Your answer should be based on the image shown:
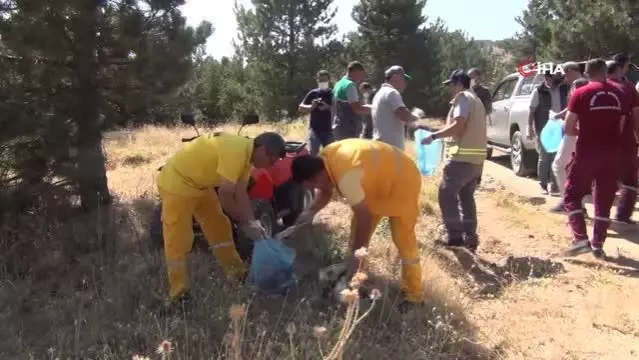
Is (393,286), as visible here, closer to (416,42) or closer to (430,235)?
(430,235)

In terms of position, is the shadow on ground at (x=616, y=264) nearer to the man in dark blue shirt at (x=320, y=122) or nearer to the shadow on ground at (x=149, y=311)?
the shadow on ground at (x=149, y=311)

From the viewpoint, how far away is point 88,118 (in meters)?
5.46

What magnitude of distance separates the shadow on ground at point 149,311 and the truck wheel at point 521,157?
5.78 m

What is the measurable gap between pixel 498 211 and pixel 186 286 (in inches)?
181

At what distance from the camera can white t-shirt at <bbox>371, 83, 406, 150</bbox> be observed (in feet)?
19.4

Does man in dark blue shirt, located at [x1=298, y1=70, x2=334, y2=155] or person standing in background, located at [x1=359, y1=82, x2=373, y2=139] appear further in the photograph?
person standing in background, located at [x1=359, y1=82, x2=373, y2=139]

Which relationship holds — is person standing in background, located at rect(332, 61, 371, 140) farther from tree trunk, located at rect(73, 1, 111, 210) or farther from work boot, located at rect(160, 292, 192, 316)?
work boot, located at rect(160, 292, 192, 316)

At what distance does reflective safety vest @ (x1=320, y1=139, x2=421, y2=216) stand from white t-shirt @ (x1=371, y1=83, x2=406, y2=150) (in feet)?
6.35

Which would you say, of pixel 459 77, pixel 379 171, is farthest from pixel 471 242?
pixel 379 171

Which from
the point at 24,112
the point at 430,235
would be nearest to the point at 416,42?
the point at 430,235

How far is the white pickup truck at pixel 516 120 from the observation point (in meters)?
9.82

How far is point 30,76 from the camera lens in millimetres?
5074

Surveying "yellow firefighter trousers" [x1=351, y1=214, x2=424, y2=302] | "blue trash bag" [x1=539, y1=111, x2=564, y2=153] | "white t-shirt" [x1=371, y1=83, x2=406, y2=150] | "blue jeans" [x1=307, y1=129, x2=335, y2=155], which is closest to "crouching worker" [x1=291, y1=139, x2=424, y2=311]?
"yellow firefighter trousers" [x1=351, y1=214, x2=424, y2=302]

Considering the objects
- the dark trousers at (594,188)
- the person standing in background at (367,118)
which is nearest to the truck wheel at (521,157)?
the person standing in background at (367,118)
